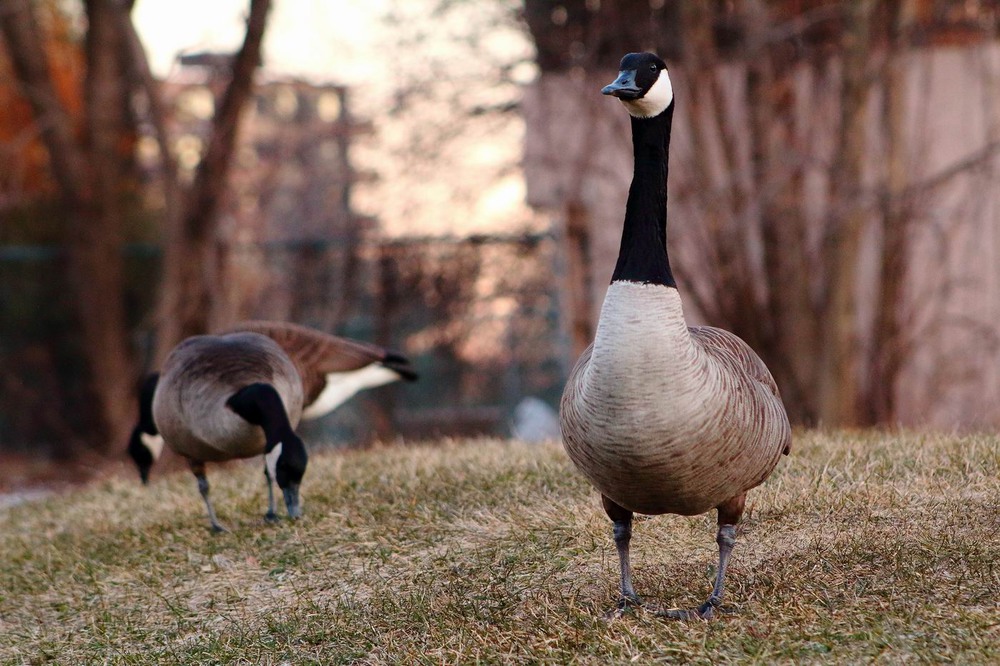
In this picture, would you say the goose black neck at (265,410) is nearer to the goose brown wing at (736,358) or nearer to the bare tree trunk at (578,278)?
the goose brown wing at (736,358)

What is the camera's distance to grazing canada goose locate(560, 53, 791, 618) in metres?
3.67

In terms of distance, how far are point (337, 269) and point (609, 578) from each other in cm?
941

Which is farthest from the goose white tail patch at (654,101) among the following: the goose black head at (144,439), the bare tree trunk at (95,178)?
the bare tree trunk at (95,178)

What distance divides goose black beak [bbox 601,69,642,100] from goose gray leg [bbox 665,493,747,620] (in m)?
1.43

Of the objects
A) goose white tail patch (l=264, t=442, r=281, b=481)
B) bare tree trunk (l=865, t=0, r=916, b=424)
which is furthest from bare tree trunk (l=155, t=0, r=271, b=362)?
bare tree trunk (l=865, t=0, r=916, b=424)

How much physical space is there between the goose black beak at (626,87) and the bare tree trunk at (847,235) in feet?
19.0

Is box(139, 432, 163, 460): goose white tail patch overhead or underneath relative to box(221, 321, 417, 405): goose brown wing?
underneath

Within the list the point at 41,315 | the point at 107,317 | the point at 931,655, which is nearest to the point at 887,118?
the point at 931,655

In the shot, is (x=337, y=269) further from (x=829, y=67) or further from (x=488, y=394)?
(x=829, y=67)

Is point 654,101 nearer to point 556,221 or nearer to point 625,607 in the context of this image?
point 625,607

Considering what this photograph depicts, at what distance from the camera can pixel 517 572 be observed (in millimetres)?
→ 4797

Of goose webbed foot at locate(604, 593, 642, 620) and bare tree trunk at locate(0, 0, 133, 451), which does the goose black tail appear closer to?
goose webbed foot at locate(604, 593, 642, 620)

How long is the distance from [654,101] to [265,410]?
115 inches

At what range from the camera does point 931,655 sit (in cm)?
363
